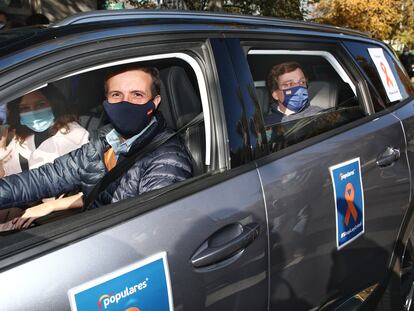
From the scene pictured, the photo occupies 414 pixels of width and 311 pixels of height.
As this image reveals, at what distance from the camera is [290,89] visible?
8.08ft

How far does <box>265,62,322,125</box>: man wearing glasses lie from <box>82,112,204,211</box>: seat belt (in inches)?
25.7

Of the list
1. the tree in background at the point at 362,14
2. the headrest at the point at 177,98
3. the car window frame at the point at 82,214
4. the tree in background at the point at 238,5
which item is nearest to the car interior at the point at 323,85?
the headrest at the point at 177,98

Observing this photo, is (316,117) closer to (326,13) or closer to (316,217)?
(316,217)

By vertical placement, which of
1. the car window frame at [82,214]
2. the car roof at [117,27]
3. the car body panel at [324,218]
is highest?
the car roof at [117,27]

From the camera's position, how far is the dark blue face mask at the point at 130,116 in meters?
1.87

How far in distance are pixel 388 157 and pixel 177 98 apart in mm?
1102

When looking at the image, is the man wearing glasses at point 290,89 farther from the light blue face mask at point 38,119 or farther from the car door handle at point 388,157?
the light blue face mask at point 38,119

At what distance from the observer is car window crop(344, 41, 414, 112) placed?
260 centimetres

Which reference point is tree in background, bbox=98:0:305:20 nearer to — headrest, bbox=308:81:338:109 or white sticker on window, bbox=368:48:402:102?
white sticker on window, bbox=368:48:402:102

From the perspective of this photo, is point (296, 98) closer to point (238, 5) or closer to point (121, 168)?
point (121, 168)

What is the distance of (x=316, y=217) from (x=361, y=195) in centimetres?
38

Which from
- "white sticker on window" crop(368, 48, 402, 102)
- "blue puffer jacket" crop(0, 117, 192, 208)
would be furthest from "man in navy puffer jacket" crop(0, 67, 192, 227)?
"white sticker on window" crop(368, 48, 402, 102)

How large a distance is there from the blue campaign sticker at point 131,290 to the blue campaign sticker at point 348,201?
0.91 m

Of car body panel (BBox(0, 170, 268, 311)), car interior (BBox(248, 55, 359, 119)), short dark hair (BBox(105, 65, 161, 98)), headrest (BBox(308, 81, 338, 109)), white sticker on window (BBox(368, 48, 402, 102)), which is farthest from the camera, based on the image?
white sticker on window (BBox(368, 48, 402, 102))
